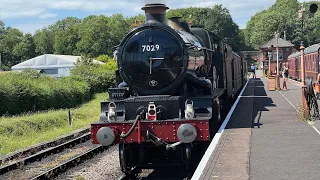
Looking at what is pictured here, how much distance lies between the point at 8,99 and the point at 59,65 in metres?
46.1

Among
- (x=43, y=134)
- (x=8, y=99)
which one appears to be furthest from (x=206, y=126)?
(x=8, y=99)

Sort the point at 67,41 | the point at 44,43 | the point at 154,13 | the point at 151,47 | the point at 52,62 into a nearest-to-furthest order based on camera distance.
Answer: the point at 151,47 < the point at 154,13 < the point at 52,62 < the point at 67,41 < the point at 44,43

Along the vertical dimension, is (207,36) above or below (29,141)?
above

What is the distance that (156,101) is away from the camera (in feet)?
28.5

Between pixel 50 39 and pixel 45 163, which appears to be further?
pixel 50 39

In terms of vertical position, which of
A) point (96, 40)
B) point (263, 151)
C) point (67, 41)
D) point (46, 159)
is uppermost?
point (67, 41)

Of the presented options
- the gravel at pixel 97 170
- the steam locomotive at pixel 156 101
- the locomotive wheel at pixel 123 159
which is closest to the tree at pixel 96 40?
the gravel at pixel 97 170

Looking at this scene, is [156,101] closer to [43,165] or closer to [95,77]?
[43,165]

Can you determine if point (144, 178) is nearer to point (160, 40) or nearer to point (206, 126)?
point (206, 126)

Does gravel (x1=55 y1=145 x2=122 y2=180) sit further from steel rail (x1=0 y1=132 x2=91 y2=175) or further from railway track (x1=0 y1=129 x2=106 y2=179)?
steel rail (x1=0 y1=132 x2=91 y2=175)

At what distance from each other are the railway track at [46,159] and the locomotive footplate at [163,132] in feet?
6.48

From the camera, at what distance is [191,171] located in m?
8.96

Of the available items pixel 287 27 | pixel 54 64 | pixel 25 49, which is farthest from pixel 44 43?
pixel 287 27

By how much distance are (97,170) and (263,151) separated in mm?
3742
